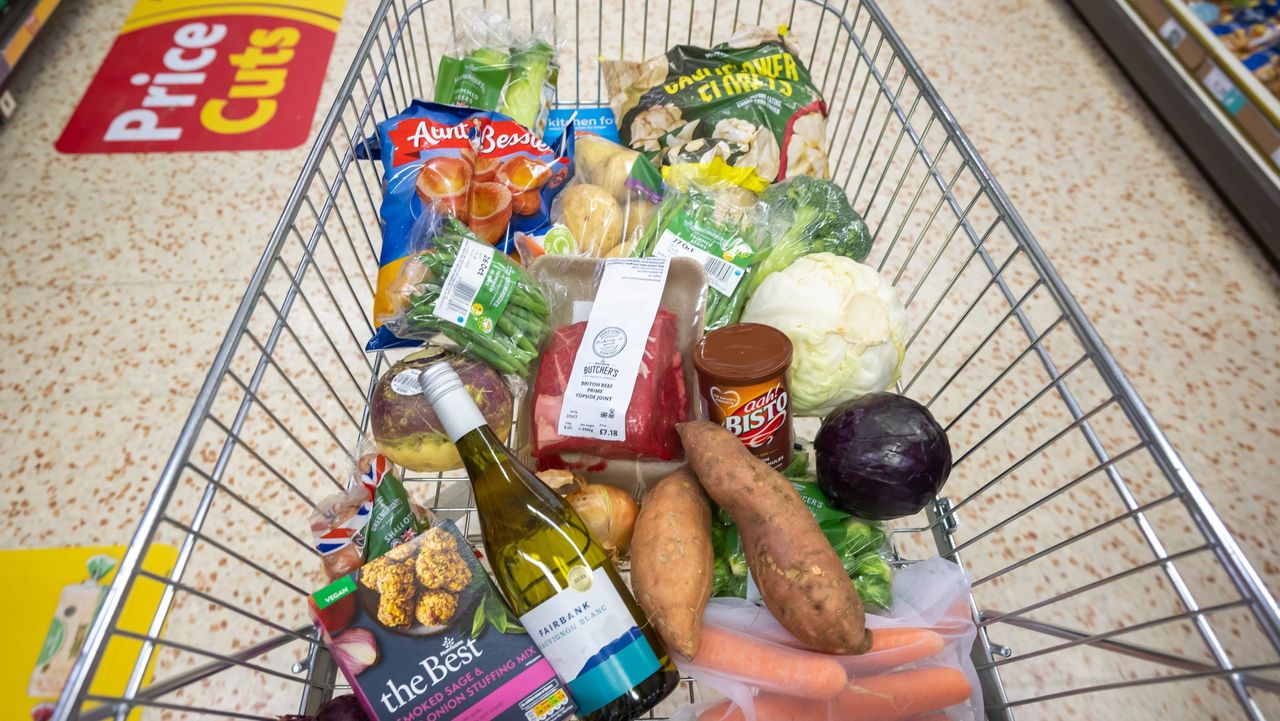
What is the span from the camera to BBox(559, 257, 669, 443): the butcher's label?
2.84 feet

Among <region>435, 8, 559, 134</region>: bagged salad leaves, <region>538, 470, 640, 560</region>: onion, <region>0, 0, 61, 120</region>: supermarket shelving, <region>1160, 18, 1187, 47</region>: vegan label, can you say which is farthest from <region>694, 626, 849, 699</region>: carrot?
<region>0, 0, 61, 120</region>: supermarket shelving

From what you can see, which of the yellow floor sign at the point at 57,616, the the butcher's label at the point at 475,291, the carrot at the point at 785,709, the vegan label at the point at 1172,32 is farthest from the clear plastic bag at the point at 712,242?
the vegan label at the point at 1172,32

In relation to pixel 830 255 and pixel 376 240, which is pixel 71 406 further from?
pixel 830 255

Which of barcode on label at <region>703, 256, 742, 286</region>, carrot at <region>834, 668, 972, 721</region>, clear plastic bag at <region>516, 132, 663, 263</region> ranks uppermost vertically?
barcode on label at <region>703, 256, 742, 286</region>

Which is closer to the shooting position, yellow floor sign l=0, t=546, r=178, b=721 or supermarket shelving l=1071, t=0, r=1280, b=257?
yellow floor sign l=0, t=546, r=178, b=721

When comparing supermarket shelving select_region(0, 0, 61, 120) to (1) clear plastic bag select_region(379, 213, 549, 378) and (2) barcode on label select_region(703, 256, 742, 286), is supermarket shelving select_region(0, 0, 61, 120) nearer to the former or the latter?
(1) clear plastic bag select_region(379, 213, 549, 378)

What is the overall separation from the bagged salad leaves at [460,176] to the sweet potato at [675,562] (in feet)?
1.30

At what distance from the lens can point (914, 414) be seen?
0.86 metres

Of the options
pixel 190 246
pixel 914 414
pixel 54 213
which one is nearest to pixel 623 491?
pixel 914 414

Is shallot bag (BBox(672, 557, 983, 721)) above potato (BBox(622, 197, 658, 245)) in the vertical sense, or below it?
below

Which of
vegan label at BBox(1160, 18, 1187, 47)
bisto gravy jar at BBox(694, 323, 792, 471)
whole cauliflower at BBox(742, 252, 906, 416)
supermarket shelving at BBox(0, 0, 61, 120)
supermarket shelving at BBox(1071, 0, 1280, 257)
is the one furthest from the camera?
vegan label at BBox(1160, 18, 1187, 47)

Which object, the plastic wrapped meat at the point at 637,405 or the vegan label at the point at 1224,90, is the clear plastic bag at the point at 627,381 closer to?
the plastic wrapped meat at the point at 637,405

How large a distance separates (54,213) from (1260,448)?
2.81 metres

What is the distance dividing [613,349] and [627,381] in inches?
1.8
